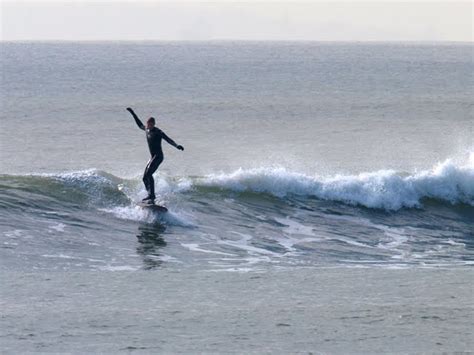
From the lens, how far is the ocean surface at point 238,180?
18219 millimetres

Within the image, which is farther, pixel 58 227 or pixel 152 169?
pixel 152 169

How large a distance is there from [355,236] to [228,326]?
8.11m

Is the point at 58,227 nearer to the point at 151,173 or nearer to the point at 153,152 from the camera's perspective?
the point at 151,173

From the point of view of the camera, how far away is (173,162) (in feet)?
109

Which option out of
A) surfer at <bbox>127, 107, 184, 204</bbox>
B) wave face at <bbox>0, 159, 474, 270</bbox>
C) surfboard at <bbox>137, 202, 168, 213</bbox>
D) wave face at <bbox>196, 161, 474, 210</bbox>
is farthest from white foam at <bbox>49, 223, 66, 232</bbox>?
Answer: wave face at <bbox>196, 161, 474, 210</bbox>

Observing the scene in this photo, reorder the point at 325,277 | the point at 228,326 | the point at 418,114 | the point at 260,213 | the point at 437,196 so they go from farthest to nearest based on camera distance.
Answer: the point at 418,114, the point at 437,196, the point at 260,213, the point at 325,277, the point at 228,326

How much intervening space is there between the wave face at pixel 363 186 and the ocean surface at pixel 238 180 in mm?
45

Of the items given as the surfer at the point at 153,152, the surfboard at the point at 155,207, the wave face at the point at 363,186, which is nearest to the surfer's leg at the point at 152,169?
the surfer at the point at 153,152

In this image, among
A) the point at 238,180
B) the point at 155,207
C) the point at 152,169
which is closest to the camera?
the point at 152,169

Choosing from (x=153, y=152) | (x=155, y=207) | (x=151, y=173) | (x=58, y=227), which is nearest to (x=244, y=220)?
(x=155, y=207)

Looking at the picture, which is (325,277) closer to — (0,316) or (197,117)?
(0,316)

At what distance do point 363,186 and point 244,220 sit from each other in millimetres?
4046

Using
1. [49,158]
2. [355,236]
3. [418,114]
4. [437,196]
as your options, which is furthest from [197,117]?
[355,236]

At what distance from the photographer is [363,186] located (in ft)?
81.4
